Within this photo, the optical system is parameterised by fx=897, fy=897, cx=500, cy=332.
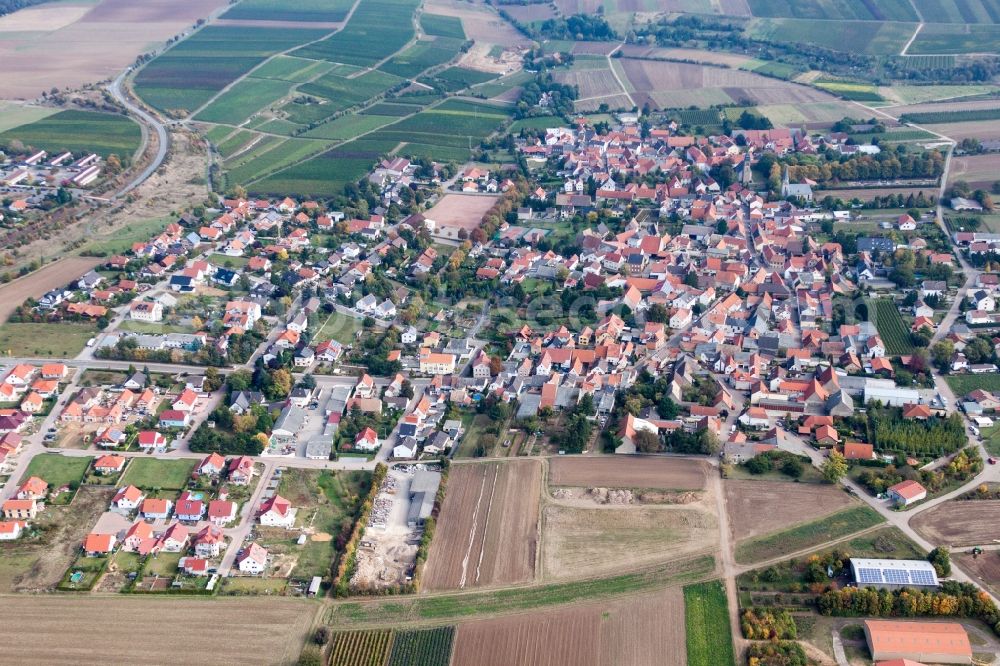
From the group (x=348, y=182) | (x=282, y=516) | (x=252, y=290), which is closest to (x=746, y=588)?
(x=282, y=516)

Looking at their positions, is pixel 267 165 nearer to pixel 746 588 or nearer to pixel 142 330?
pixel 142 330

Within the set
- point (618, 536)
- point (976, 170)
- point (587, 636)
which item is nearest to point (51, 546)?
point (587, 636)

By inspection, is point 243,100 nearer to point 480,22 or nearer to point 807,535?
point 480,22

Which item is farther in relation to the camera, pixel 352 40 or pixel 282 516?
pixel 352 40

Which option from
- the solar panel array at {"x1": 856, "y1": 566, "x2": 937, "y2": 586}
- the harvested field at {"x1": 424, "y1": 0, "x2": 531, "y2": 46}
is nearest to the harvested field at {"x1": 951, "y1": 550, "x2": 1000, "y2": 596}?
the solar panel array at {"x1": 856, "y1": 566, "x2": 937, "y2": 586}

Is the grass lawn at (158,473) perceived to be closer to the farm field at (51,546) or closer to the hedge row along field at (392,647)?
the farm field at (51,546)

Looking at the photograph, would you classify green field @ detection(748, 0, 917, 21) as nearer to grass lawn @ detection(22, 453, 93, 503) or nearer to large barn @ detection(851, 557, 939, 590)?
large barn @ detection(851, 557, 939, 590)
